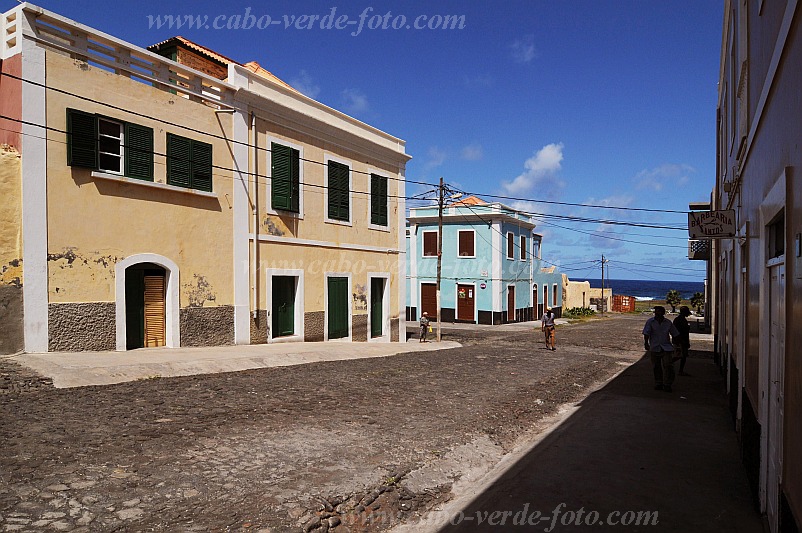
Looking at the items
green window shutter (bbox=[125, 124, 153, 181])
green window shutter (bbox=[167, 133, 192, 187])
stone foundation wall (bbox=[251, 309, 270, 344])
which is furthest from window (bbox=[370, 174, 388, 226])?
green window shutter (bbox=[125, 124, 153, 181])

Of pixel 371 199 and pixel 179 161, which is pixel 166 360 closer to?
pixel 179 161

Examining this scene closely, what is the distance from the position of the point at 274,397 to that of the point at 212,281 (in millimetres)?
5785

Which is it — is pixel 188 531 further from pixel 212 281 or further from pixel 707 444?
pixel 212 281

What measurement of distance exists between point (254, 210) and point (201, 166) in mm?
1795

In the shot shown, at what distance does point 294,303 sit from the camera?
15.8 m

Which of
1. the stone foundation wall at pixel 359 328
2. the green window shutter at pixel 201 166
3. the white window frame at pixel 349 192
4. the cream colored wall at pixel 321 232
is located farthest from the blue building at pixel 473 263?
the green window shutter at pixel 201 166

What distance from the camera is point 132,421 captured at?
257 inches

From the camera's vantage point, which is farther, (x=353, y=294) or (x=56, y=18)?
(x=353, y=294)

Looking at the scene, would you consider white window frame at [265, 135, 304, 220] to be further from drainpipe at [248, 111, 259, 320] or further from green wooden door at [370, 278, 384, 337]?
green wooden door at [370, 278, 384, 337]

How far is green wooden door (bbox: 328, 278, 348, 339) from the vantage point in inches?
666

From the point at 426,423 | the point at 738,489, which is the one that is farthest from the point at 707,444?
the point at 426,423

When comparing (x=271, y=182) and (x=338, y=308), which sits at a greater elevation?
(x=271, y=182)

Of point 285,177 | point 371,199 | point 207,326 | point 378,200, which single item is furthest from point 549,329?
point 207,326

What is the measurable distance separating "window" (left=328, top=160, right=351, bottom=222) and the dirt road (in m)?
7.07
